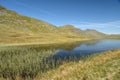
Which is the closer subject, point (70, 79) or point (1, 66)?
point (70, 79)

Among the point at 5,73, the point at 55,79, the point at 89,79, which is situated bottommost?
the point at 5,73

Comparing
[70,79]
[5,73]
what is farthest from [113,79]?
[5,73]

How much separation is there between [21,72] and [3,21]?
183 m

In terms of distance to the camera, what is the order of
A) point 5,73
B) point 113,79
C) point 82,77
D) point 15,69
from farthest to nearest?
point 15,69 → point 5,73 → point 82,77 → point 113,79

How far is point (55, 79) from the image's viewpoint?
623 inches

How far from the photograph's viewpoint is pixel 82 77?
13633 millimetres

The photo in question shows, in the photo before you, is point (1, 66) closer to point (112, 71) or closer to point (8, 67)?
point (8, 67)

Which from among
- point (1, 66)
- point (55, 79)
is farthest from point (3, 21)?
point (55, 79)

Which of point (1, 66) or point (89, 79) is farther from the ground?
point (89, 79)

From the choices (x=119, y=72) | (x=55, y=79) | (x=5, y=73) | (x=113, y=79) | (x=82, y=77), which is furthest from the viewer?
(x=5, y=73)

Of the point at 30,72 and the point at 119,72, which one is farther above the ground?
the point at 119,72

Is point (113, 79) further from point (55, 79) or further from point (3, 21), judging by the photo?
point (3, 21)

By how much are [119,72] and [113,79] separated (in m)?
1.37

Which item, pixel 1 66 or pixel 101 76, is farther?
pixel 1 66
